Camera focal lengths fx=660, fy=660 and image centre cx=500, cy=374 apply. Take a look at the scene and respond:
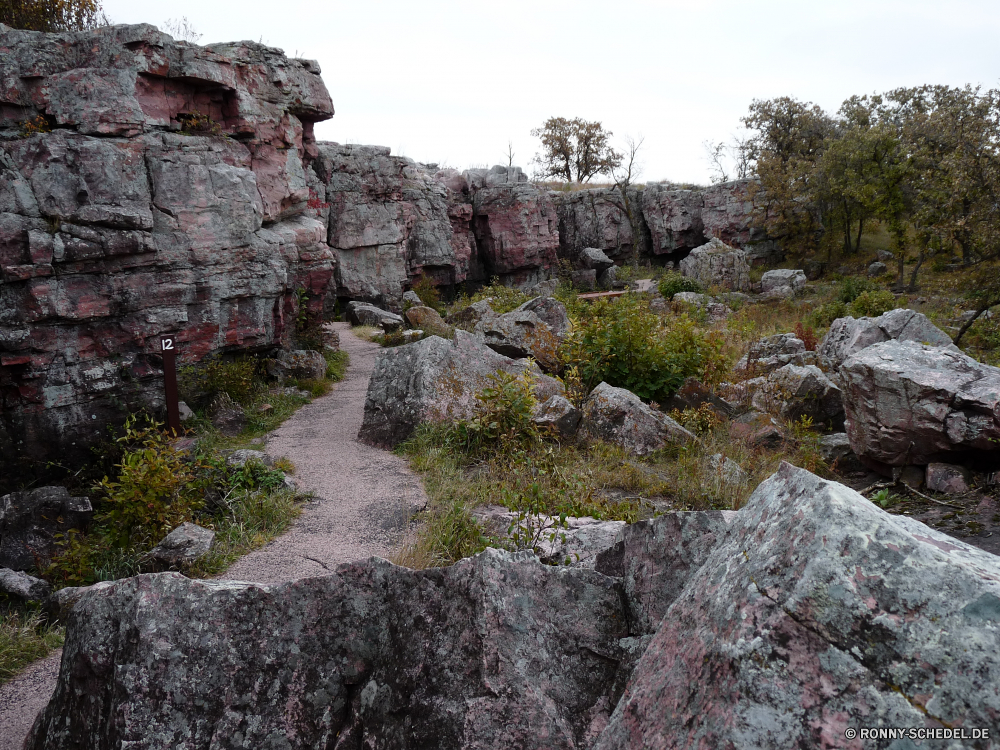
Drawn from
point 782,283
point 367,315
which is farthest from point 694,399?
point 782,283

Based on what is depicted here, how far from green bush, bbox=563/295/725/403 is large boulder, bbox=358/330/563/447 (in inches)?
41.0

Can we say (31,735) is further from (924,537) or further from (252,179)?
(252,179)

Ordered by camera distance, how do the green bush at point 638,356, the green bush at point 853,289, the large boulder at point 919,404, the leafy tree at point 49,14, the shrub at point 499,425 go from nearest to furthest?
the large boulder at point 919,404 < the shrub at point 499,425 < the green bush at point 638,356 < the leafy tree at point 49,14 < the green bush at point 853,289

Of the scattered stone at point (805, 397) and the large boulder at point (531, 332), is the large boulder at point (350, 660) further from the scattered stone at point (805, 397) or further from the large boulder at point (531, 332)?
the large boulder at point (531, 332)

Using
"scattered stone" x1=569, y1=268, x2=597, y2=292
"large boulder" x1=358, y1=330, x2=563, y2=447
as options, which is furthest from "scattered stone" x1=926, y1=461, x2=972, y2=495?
"scattered stone" x1=569, y1=268, x2=597, y2=292

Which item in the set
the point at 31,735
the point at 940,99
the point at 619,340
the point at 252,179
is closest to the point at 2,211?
the point at 252,179

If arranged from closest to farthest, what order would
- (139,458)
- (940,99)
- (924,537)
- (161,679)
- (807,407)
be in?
(924,537), (161,679), (139,458), (807,407), (940,99)

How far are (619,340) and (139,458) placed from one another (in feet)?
21.9

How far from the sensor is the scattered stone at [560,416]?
809cm

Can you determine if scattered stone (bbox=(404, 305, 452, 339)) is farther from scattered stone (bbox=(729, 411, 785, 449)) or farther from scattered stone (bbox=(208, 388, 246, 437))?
scattered stone (bbox=(729, 411, 785, 449))

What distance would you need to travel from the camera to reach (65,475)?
867 centimetres

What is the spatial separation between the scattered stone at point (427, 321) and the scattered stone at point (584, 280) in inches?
416

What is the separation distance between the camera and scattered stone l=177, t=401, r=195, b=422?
9234 mm

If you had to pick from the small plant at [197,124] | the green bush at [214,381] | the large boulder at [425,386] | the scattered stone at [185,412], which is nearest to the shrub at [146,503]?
the large boulder at [425,386]
